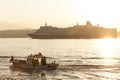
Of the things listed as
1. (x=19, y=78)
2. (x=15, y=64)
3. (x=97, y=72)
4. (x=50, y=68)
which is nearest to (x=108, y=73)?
(x=97, y=72)

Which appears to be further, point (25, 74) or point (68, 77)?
point (25, 74)

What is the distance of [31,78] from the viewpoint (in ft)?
157

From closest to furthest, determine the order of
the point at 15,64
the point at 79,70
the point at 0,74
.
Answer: the point at 0,74 < the point at 79,70 < the point at 15,64

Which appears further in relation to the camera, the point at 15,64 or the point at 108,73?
the point at 15,64

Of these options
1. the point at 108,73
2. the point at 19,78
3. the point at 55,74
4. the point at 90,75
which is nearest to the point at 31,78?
the point at 19,78

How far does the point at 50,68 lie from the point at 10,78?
32.7 ft

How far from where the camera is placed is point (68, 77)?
47656 mm

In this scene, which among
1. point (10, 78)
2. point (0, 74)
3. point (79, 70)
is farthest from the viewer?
point (79, 70)

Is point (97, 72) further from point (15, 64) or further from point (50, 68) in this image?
A: point (15, 64)

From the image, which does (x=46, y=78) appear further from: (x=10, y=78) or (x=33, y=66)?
(x=33, y=66)

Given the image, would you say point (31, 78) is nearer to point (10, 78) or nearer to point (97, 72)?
point (10, 78)

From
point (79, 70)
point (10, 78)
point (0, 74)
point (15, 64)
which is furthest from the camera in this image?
point (15, 64)

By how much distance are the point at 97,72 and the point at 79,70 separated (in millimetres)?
3539

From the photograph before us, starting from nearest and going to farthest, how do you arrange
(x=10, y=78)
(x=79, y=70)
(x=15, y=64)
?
(x=10, y=78) → (x=79, y=70) → (x=15, y=64)
